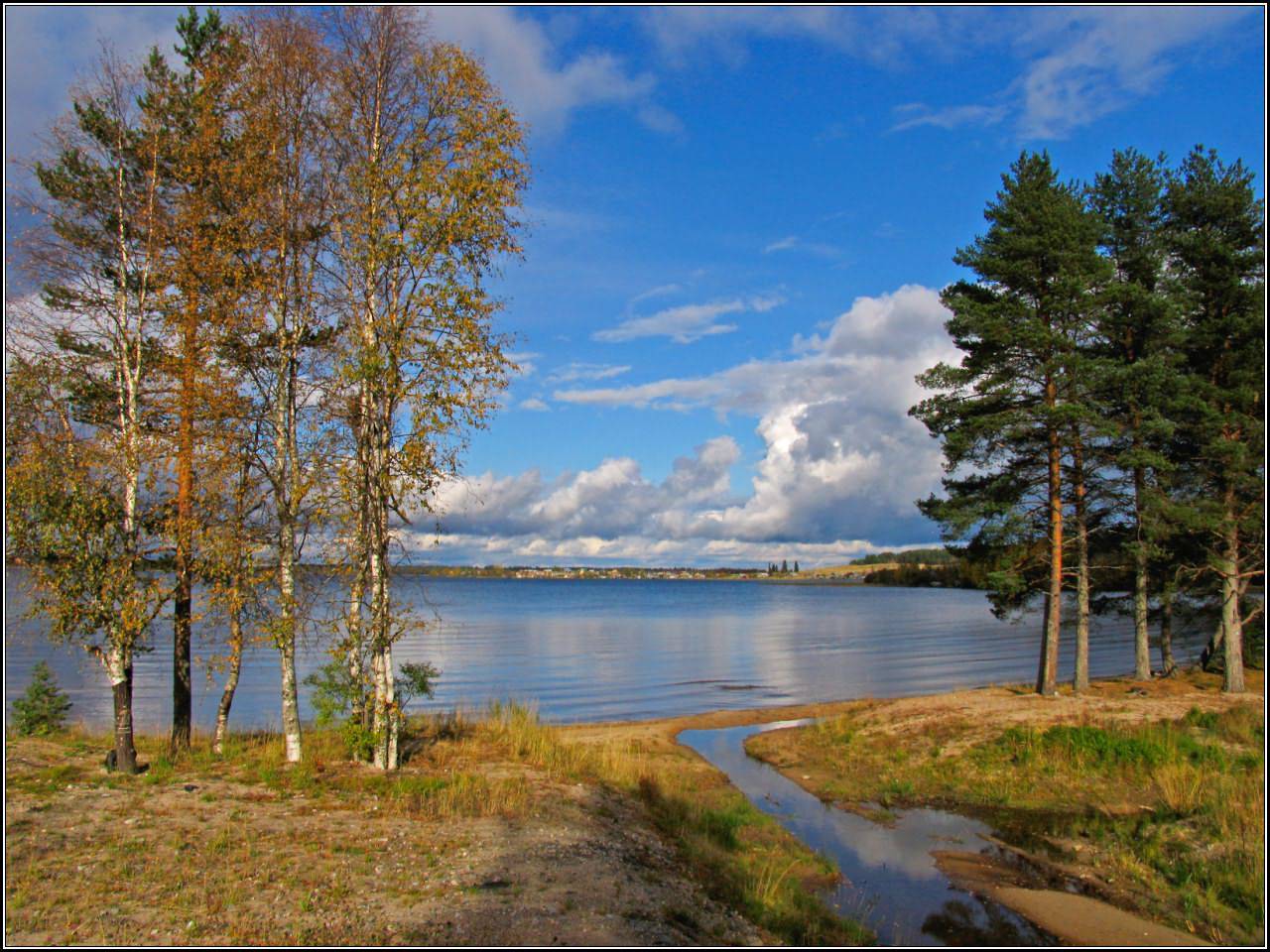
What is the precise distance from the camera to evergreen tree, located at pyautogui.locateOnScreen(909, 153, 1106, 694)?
22.2 metres

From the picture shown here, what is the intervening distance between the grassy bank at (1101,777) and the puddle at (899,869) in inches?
28.0

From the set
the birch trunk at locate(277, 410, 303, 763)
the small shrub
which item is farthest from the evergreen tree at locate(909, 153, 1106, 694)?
the small shrub

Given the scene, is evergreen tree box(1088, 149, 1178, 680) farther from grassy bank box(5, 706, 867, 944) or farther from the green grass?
grassy bank box(5, 706, 867, 944)

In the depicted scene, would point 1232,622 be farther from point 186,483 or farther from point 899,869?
point 186,483

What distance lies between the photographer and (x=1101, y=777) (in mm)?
17000

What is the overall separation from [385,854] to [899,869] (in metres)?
8.18

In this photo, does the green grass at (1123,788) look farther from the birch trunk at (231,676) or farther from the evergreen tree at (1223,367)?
the birch trunk at (231,676)

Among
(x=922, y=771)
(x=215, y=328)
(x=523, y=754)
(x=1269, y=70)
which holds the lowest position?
(x=922, y=771)

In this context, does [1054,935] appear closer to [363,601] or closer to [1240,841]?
[1240,841]

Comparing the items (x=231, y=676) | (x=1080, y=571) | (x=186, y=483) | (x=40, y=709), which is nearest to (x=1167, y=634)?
(x=1080, y=571)

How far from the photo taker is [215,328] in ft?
47.4

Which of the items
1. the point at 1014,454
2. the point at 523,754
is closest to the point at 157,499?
the point at 523,754

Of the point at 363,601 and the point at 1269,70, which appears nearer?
the point at 1269,70

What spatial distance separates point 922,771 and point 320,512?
14384 millimetres
